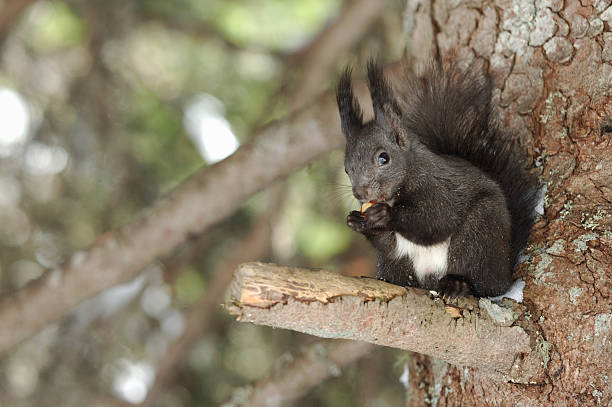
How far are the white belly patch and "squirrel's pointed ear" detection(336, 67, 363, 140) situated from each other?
33cm

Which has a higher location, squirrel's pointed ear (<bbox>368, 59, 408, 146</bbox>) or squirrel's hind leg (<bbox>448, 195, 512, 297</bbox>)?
squirrel's pointed ear (<bbox>368, 59, 408, 146</bbox>)

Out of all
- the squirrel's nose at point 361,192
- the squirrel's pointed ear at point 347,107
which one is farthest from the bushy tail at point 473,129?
the squirrel's nose at point 361,192

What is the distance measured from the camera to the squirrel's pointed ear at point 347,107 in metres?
1.82

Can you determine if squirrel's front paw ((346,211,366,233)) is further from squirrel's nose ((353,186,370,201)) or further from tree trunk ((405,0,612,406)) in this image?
tree trunk ((405,0,612,406))

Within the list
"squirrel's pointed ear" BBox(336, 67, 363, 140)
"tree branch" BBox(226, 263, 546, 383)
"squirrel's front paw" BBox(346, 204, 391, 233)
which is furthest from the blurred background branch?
"tree branch" BBox(226, 263, 546, 383)

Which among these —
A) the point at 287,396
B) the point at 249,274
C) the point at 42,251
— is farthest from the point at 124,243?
the point at 249,274

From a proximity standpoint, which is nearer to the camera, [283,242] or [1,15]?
[1,15]

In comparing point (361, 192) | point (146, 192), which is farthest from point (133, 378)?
point (361, 192)

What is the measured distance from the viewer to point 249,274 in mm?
1127

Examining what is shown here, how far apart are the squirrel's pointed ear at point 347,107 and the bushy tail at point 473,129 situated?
0.14 metres

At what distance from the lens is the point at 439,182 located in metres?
1.73

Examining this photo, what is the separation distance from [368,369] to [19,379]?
180 centimetres

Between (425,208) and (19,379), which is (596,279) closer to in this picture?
(425,208)

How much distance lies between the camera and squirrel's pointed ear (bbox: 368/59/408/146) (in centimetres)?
172
